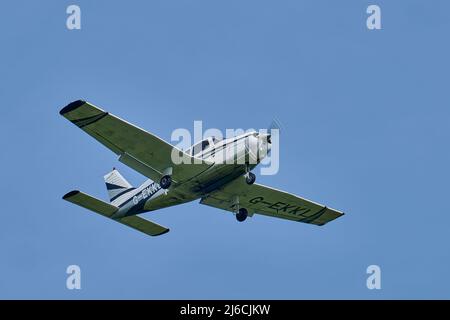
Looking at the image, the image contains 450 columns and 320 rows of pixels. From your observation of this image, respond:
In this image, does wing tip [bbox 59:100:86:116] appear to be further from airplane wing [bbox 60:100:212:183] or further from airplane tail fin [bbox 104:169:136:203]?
airplane tail fin [bbox 104:169:136:203]

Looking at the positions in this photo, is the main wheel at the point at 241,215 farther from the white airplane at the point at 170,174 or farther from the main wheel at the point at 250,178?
the main wheel at the point at 250,178

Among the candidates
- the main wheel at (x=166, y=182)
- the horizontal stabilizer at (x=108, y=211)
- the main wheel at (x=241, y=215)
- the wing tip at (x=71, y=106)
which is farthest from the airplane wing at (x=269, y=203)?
the wing tip at (x=71, y=106)

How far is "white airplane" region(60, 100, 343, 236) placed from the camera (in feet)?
139

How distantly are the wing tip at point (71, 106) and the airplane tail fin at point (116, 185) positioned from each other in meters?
7.36

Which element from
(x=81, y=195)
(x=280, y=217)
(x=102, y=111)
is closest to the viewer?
(x=102, y=111)

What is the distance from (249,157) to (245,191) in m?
4.07

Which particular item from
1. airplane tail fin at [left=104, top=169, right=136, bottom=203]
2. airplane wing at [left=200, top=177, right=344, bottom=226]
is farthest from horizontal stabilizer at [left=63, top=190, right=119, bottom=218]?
airplane wing at [left=200, top=177, right=344, bottom=226]

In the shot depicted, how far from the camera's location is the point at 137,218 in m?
47.6

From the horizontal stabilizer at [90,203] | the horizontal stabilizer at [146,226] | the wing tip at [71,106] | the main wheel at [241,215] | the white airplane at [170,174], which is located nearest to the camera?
the wing tip at [71,106]

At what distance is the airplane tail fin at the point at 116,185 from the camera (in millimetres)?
47625

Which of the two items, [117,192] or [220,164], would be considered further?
[117,192]

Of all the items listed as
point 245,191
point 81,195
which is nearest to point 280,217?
point 245,191

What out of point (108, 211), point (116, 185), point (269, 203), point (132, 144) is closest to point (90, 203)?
point (108, 211)

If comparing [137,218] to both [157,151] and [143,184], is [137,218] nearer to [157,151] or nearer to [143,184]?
[143,184]
